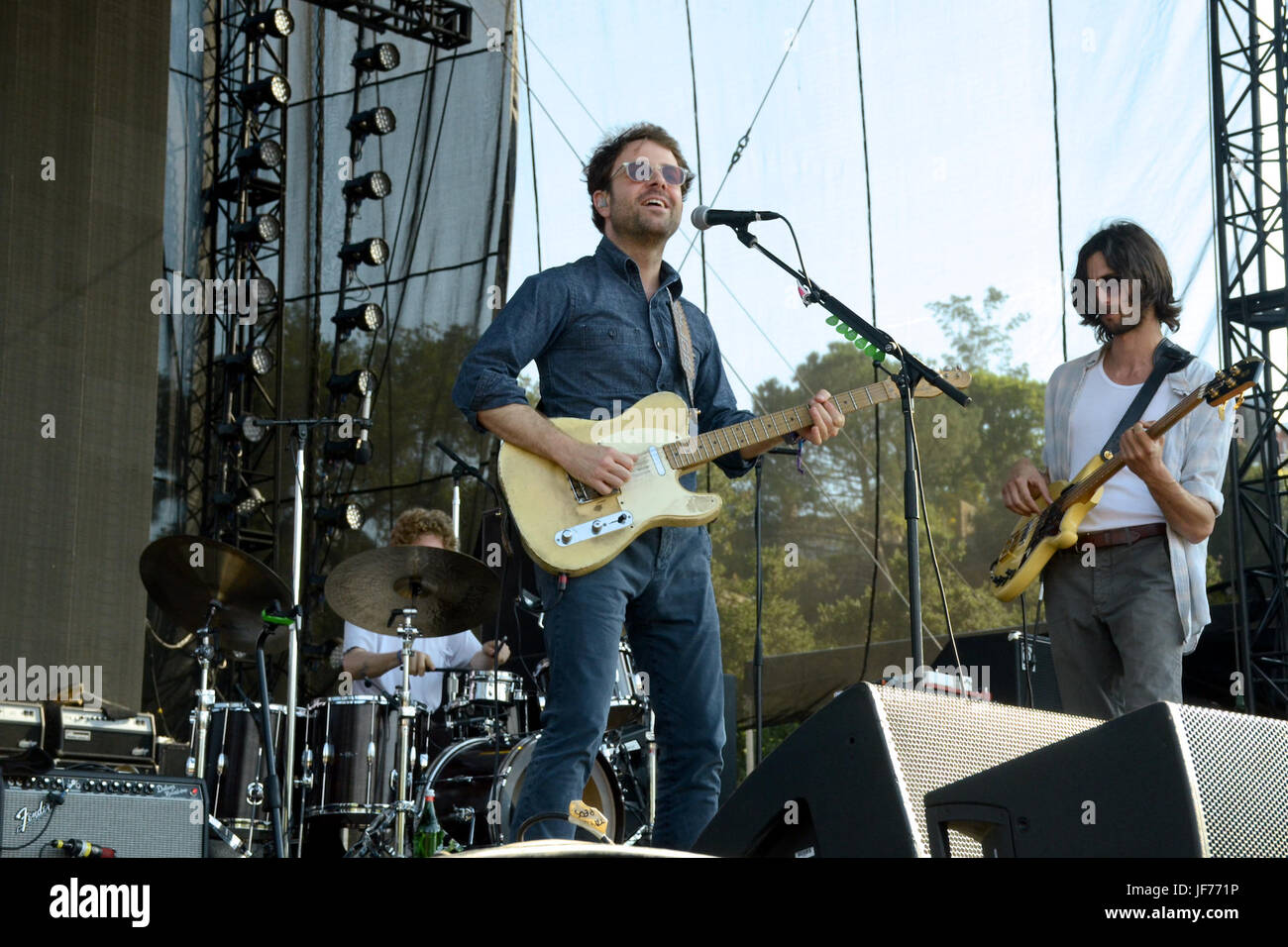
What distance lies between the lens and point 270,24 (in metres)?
9.54

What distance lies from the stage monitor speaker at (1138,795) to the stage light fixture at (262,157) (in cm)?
886

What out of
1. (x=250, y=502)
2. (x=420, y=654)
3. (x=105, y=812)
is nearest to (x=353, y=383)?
(x=250, y=502)

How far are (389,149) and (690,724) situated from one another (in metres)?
8.04

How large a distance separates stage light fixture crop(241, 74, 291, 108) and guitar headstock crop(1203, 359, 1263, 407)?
746 cm

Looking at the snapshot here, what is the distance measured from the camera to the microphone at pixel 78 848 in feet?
10.7

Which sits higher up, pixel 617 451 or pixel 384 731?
pixel 617 451

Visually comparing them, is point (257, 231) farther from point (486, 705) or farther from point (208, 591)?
point (208, 591)

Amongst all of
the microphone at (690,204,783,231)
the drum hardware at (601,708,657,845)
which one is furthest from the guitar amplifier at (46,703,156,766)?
the microphone at (690,204,783,231)

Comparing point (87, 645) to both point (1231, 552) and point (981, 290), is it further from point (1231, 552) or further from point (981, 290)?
point (1231, 552)

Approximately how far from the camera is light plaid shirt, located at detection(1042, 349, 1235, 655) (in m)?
3.12

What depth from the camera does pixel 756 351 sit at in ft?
27.9

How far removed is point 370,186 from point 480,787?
564 cm

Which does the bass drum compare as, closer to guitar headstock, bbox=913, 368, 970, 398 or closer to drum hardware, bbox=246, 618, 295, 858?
drum hardware, bbox=246, 618, 295, 858
